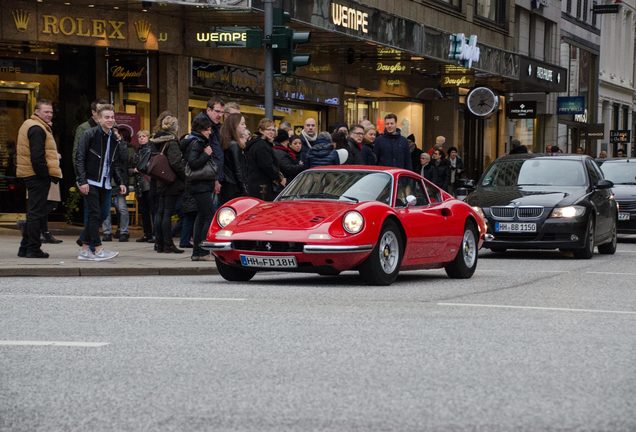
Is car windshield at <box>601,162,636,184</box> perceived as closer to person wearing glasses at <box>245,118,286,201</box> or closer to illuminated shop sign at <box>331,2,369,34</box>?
illuminated shop sign at <box>331,2,369,34</box>

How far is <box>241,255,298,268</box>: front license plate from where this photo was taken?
13.2 meters

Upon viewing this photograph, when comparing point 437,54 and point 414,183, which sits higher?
point 437,54

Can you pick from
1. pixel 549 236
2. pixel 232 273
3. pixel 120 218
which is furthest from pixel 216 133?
pixel 549 236

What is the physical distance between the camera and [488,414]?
21.5ft

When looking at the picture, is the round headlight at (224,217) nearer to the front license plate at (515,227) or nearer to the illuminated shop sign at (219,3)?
the front license plate at (515,227)

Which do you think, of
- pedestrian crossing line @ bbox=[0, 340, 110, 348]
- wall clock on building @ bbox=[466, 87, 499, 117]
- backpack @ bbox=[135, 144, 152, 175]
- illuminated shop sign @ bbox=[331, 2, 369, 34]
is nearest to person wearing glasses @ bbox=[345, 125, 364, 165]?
backpack @ bbox=[135, 144, 152, 175]

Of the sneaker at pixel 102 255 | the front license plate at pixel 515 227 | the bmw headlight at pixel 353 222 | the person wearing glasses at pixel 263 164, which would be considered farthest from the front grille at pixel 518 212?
the bmw headlight at pixel 353 222

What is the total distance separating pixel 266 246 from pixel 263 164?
400cm

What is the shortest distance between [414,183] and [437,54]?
629 inches

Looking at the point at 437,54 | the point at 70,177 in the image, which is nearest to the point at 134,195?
the point at 70,177

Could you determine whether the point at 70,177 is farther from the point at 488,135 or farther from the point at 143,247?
the point at 488,135

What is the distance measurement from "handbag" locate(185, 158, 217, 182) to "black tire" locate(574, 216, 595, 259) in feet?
20.4

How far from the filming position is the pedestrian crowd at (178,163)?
52.3 ft

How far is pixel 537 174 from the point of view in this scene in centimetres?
2078
